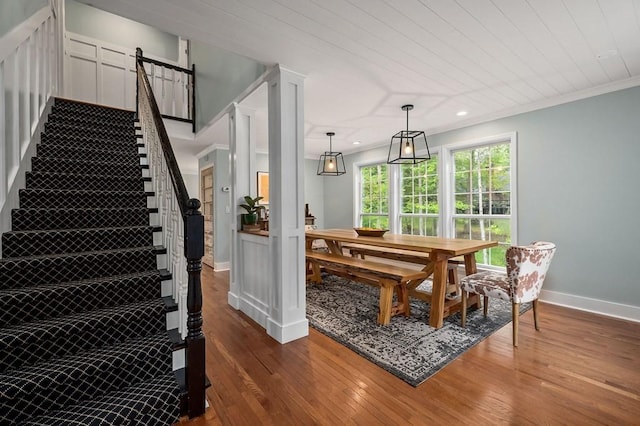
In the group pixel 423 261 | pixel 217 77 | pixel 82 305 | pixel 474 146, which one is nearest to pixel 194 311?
pixel 82 305

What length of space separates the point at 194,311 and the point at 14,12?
263 centimetres

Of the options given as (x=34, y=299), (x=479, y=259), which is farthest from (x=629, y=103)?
(x=34, y=299)

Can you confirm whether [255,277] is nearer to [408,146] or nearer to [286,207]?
[286,207]

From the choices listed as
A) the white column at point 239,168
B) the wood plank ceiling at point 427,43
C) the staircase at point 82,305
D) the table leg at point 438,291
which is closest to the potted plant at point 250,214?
the white column at point 239,168

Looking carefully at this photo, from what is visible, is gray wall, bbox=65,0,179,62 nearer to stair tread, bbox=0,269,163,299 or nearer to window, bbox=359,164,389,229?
window, bbox=359,164,389,229

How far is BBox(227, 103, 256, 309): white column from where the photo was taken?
3.35 m

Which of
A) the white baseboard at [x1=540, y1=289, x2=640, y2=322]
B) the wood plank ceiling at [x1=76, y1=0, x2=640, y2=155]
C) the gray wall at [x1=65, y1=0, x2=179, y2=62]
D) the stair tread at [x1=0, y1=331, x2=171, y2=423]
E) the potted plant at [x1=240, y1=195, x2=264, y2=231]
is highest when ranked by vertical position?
the gray wall at [x1=65, y1=0, x2=179, y2=62]

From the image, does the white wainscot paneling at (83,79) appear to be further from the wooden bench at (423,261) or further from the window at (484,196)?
the window at (484,196)

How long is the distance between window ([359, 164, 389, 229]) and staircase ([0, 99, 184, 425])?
14.1 feet

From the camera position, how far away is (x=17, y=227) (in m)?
2.11

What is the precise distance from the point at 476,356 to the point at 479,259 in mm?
2425

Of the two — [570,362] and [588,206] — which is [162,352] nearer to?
[570,362]

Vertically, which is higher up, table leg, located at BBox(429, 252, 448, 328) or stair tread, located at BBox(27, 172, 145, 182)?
stair tread, located at BBox(27, 172, 145, 182)

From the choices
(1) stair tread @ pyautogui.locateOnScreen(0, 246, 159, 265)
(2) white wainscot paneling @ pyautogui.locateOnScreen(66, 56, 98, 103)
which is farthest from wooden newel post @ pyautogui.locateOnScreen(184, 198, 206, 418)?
(2) white wainscot paneling @ pyautogui.locateOnScreen(66, 56, 98, 103)
